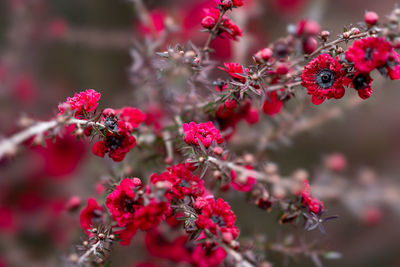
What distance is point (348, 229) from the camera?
1.82 metres

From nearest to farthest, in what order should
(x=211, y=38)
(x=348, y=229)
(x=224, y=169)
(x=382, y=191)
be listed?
(x=224, y=169), (x=211, y=38), (x=382, y=191), (x=348, y=229)

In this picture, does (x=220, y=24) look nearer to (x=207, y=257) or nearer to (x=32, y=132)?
(x=32, y=132)

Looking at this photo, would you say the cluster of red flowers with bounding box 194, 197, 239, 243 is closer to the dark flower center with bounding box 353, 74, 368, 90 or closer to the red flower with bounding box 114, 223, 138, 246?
the red flower with bounding box 114, 223, 138, 246

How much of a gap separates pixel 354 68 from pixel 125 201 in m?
0.51

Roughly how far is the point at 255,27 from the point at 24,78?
3.80 ft

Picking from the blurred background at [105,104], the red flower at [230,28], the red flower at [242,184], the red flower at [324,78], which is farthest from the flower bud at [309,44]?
the blurred background at [105,104]

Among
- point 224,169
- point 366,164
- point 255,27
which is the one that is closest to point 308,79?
point 224,169

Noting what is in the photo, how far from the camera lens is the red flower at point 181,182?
2.42 feet

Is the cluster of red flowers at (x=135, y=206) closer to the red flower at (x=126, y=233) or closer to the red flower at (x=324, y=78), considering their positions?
the red flower at (x=126, y=233)

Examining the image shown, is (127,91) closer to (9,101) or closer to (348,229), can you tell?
(9,101)

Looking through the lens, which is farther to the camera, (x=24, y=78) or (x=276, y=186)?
(x=24, y=78)

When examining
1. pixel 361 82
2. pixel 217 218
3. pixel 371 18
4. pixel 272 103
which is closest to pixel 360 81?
pixel 361 82

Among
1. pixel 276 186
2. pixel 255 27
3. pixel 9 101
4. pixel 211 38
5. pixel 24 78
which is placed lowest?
pixel 276 186

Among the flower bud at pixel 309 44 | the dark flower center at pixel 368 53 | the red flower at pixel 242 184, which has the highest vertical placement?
the flower bud at pixel 309 44
